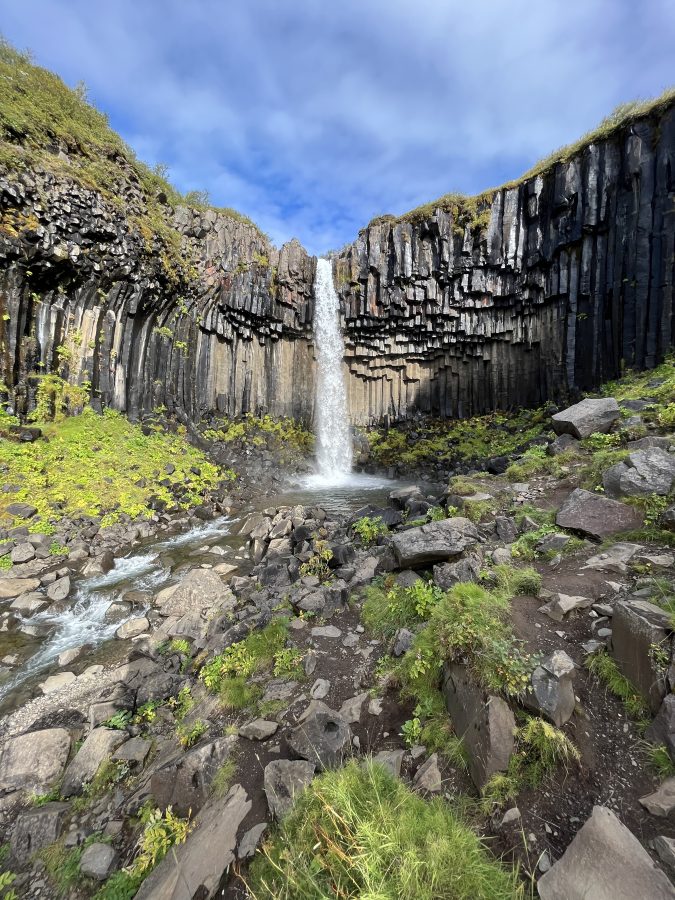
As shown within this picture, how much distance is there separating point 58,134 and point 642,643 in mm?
22774

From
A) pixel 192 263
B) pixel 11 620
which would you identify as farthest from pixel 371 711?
pixel 192 263

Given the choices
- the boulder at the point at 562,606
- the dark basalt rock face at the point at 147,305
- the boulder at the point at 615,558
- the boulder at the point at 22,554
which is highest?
the dark basalt rock face at the point at 147,305

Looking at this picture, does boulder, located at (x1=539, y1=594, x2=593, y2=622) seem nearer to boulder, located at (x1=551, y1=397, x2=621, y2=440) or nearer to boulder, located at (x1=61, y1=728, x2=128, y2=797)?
boulder, located at (x1=61, y1=728, x2=128, y2=797)

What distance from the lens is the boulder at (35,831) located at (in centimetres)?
291

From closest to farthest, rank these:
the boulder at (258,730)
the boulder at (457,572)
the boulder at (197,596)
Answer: the boulder at (258,730), the boulder at (457,572), the boulder at (197,596)

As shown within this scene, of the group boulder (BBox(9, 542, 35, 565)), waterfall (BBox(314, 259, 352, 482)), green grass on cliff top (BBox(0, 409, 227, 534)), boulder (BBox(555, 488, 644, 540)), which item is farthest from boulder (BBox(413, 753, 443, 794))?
waterfall (BBox(314, 259, 352, 482))

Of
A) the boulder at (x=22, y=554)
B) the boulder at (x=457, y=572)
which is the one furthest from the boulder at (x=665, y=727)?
the boulder at (x=22, y=554)

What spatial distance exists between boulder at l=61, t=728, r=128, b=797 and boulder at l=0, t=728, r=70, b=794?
8.2 inches

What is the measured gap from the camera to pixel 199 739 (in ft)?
11.7

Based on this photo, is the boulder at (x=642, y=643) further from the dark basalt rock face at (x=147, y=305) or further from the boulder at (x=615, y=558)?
the dark basalt rock face at (x=147, y=305)

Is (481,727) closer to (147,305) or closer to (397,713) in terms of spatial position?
(397,713)

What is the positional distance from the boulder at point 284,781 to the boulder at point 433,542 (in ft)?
9.09

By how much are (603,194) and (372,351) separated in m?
13.1

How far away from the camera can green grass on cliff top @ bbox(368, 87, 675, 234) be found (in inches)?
580
